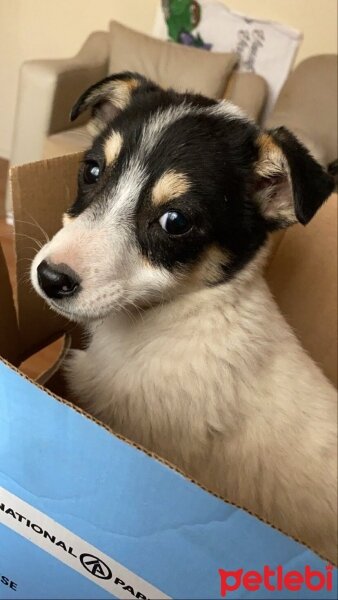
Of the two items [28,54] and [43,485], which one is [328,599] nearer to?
[43,485]

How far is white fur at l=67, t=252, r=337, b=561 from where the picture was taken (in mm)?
1485

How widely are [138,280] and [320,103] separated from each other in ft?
11.7

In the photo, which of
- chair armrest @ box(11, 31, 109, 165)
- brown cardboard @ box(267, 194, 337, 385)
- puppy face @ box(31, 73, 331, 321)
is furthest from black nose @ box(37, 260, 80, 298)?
chair armrest @ box(11, 31, 109, 165)

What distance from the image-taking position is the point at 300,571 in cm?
72

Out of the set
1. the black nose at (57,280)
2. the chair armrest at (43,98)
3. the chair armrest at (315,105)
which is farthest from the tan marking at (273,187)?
the chair armrest at (315,105)

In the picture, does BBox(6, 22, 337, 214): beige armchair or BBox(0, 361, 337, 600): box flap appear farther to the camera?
BBox(6, 22, 337, 214): beige armchair

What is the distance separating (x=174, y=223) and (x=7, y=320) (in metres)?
0.54

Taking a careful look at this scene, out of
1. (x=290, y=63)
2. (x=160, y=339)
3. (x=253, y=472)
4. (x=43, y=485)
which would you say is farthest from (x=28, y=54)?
(x=43, y=485)

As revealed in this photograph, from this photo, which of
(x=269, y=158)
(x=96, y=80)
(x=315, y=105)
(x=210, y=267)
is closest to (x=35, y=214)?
(x=210, y=267)

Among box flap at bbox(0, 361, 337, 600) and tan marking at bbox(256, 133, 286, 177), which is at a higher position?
tan marking at bbox(256, 133, 286, 177)

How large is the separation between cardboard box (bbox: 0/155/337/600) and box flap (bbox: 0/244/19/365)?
1.98 feet

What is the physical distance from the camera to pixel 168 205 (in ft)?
4.42

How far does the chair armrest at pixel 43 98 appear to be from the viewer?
12.3ft

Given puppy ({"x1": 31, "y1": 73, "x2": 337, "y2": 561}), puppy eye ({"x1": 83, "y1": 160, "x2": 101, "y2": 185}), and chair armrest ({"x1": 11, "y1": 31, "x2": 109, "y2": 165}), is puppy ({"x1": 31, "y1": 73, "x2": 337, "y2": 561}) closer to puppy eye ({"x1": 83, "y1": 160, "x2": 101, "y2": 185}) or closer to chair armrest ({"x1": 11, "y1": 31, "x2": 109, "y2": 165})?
puppy eye ({"x1": 83, "y1": 160, "x2": 101, "y2": 185})
